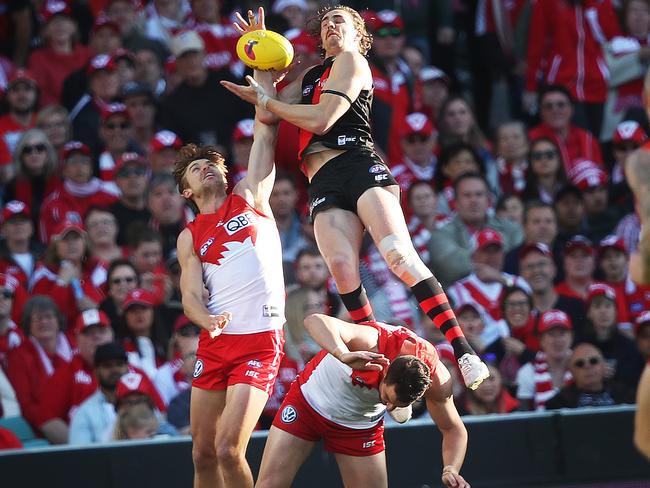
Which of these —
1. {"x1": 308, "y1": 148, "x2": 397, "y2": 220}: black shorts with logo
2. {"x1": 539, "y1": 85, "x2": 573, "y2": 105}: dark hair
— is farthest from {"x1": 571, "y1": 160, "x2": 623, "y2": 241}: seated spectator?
{"x1": 308, "y1": 148, "x2": 397, "y2": 220}: black shorts with logo

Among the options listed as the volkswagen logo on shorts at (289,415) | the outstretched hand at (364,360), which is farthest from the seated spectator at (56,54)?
the outstretched hand at (364,360)

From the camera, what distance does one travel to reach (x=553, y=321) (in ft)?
35.7

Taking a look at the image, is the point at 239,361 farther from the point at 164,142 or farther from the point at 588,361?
the point at 164,142

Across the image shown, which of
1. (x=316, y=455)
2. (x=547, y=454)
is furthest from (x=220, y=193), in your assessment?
(x=547, y=454)

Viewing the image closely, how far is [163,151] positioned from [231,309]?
4455 mm

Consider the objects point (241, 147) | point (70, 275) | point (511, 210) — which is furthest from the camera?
point (241, 147)

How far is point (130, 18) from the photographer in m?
14.3

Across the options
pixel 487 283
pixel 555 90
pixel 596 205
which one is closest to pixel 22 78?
pixel 487 283

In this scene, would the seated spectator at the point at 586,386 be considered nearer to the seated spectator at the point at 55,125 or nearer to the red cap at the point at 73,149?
the red cap at the point at 73,149

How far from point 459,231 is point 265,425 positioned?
2.58 m

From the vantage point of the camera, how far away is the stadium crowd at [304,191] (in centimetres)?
1076

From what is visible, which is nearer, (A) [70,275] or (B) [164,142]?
(A) [70,275]

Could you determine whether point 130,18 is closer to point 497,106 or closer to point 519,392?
point 497,106

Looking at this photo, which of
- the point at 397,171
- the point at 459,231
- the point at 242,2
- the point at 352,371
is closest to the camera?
the point at 352,371
